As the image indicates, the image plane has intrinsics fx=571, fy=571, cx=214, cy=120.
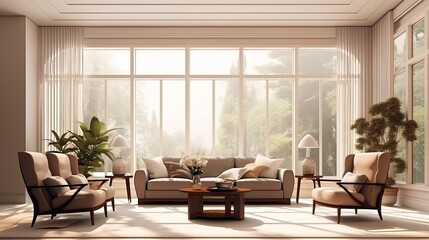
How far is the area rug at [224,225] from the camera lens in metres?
6.01

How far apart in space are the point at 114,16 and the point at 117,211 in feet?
12.2

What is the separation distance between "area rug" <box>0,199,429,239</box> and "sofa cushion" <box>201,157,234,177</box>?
1.56 meters

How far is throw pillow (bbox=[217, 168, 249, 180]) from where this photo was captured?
9.62m

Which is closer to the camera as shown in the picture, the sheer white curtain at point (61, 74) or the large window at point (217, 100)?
the sheer white curtain at point (61, 74)

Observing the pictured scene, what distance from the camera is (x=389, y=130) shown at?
9.48 metres

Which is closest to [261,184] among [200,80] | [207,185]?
[207,185]

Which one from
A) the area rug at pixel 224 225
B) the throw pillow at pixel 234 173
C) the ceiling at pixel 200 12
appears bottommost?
the area rug at pixel 224 225

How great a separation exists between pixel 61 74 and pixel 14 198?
2.53m

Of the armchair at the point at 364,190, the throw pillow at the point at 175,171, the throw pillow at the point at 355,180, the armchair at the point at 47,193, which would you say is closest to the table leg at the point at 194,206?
the armchair at the point at 47,193

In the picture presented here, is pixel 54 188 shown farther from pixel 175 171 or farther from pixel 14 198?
pixel 14 198

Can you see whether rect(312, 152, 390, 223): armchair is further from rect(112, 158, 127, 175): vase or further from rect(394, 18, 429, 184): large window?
rect(112, 158, 127, 175): vase

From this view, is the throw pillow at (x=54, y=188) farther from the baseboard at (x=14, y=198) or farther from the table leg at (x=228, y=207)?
the baseboard at (x=14, y=198)

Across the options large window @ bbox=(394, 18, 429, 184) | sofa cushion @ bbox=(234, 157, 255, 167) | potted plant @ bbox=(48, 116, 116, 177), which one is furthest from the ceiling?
sofa cushion @ bbox=(234, 157, 255, 167)

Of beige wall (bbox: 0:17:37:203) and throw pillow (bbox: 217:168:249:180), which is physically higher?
beige wall (bbox: 0:17:37:203)
